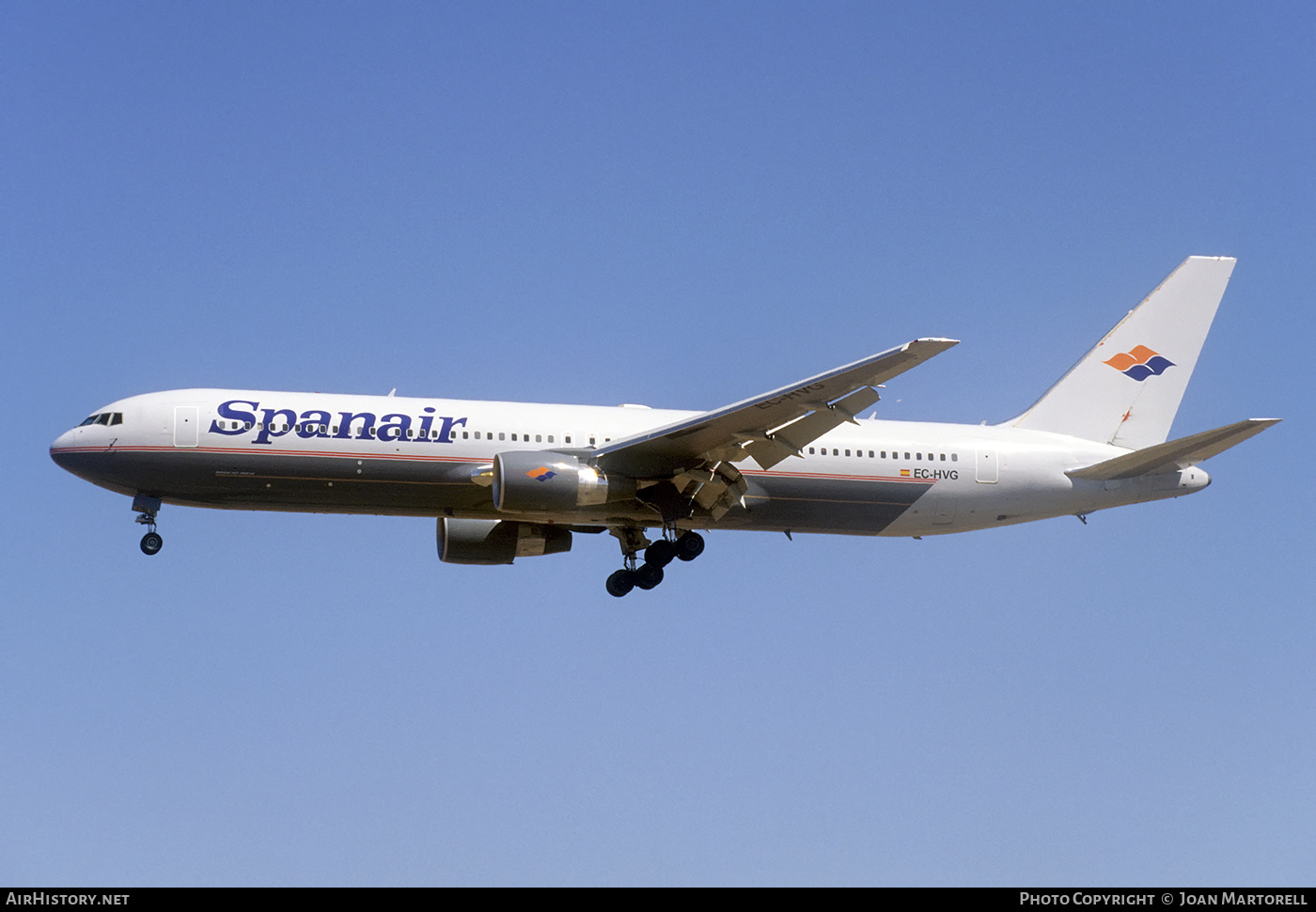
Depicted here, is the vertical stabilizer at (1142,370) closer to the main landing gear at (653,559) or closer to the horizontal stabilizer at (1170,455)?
the horizontal stabilizer at (1170,455)

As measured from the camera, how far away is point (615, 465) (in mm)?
33688

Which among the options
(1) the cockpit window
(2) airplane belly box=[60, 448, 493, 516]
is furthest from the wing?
(1) the cockpit window

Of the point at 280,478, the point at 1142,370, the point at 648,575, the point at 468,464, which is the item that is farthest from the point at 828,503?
the point at 280,478

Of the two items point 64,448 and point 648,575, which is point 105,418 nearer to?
point 64,448

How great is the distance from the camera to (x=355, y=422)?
33938 mm

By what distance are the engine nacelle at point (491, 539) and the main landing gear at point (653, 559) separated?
8.78 ft

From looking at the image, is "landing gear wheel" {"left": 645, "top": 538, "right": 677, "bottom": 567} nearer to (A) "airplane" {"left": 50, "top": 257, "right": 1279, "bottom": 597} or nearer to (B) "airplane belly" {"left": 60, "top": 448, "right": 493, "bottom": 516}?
(A) "airplane" {"left": 50, "top": 257, "right": 1279, "bottom": 597}

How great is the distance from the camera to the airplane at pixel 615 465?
109 feet

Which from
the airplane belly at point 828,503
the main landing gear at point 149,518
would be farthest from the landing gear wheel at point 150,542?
the airplane belly at point 828,503
